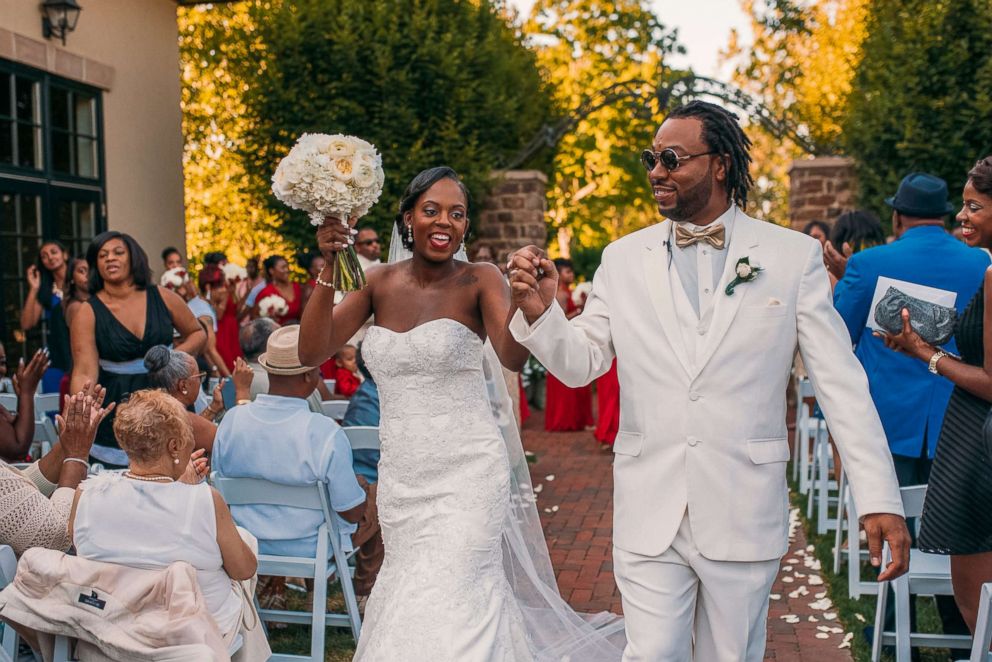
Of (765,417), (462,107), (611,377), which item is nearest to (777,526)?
(765,417)

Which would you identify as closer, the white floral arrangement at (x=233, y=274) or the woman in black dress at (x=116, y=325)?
the woman in black dress at (x=116, y=325)

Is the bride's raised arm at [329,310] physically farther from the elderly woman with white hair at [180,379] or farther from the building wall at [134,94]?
the building wall at [134,94]

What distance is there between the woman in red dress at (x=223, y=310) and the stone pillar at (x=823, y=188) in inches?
286

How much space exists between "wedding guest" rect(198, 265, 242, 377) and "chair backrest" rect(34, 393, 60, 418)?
3.64 metres

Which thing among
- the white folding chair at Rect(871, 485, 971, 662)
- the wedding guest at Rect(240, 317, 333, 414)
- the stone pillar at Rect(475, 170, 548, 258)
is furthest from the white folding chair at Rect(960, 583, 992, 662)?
the stone pillar at Rect(475, 170, 548, 258)

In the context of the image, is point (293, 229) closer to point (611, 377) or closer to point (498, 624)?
point (611, 377)

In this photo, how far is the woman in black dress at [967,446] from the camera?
11.6ft

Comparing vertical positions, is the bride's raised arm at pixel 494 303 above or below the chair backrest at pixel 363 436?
→ above

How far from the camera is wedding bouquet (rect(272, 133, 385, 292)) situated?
139 inches

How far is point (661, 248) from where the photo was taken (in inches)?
117

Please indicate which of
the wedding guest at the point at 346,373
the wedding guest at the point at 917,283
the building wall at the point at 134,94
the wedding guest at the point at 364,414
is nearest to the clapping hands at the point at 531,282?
the wedding guest at the point at 917,283

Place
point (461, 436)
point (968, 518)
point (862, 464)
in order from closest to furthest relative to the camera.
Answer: point (862, 464)
point (968, 518)
point (461, 436)

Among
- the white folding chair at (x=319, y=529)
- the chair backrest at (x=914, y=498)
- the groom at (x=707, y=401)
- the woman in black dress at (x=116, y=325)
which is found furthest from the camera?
the woman in black dress at (x=116, y=325)

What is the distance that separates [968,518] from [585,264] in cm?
1901
